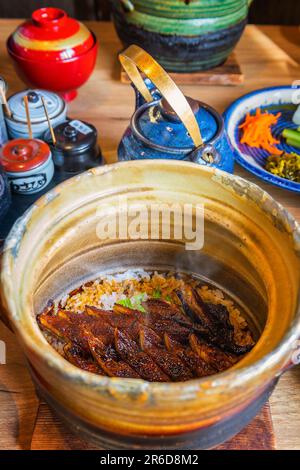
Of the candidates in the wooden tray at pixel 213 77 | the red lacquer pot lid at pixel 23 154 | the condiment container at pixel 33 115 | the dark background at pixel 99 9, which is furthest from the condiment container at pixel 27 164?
the dark background at pixel 99 9

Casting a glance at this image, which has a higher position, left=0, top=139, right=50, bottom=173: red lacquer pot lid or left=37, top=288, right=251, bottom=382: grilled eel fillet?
left=0, top=139, right=50, bottom=173: red lacquer pot lid

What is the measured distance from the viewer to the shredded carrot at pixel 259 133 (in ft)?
5.41

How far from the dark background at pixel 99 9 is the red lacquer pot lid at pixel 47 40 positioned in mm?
1278

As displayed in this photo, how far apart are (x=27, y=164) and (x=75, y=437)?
2.48 ft

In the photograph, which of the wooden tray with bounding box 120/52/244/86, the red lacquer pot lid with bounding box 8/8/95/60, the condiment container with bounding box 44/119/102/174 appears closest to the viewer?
the condiment container with bounding box 44/119/102/174

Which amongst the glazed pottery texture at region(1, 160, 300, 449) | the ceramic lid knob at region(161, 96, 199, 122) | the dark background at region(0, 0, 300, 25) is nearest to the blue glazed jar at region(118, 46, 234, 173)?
the ceramic lid knob at region(161, 96, 199, 122)

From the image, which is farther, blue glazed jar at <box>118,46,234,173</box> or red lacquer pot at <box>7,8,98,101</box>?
red lacquer pot at <box>7,8,98,101</box>

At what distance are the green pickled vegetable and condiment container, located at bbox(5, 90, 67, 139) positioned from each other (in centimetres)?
68

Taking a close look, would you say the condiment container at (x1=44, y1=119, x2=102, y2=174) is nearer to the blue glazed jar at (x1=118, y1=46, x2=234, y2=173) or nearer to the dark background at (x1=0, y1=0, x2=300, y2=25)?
the blue glazed jar at (x1=118, y1=46, x2=234, y2=173)

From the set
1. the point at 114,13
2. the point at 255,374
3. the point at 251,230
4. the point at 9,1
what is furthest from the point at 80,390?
the point at 9,1

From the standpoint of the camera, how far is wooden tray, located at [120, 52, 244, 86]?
1.87m

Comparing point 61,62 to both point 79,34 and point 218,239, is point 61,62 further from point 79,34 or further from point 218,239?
point 218,239

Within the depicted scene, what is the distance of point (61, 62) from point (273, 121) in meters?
0.77

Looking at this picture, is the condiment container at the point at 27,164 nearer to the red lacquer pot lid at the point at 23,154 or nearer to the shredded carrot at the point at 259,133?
the red lacquer pot lid at the point at 23,154
